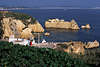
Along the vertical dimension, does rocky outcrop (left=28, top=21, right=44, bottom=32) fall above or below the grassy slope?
below

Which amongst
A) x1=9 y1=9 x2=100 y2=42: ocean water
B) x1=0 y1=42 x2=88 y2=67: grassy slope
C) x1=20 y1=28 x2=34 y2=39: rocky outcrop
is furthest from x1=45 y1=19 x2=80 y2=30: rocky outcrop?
x1=0 y1=42 x2=88 y2=67: grassy slope

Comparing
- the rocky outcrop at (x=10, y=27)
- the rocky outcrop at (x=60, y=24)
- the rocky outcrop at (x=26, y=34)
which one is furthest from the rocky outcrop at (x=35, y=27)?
the rocky outcrop at (x=60, y=24)

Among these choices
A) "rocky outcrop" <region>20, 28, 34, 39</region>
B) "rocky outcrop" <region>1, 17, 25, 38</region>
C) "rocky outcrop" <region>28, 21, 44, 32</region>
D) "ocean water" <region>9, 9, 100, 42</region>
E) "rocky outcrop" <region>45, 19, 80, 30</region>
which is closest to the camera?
"rocky outcrop" <region>1, 17, 25, 38</region>

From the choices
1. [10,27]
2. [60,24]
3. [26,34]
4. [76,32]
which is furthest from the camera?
[60,24]

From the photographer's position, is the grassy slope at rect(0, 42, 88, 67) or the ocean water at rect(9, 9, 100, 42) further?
the ocean water at rect(9, 9, 100, 42)

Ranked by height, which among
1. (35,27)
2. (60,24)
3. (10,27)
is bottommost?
(35,27)

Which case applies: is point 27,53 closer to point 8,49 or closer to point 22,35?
point 8,49

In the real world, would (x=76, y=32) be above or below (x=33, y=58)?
below

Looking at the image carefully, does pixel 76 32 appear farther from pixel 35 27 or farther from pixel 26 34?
pixel 26 34

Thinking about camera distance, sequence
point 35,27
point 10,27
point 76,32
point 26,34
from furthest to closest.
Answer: point 76,32 < point 35,27 < point 26,34 < point 10,27

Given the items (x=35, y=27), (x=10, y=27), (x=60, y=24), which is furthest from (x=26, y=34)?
(x=60, y=24)

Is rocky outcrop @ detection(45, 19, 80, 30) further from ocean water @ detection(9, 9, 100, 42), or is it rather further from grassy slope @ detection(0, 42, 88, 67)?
grassy slope @ detection(0, 42, 88, 67)

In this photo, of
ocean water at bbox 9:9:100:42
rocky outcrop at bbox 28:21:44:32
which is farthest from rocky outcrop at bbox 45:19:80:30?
rocky outcrop at bbox 28:21:44:32

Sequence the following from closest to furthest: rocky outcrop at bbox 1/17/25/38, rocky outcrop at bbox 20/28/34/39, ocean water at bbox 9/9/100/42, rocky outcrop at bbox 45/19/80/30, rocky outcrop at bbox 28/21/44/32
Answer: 1. rocky outcrop at bbox 1/17/25/38
2. rocky outcrop at bbox 20/28/34/39
3. ocean water at bbox 9/9/100/42
4. rocky outcrop at bbox 28/21/44/32
5. rocky outcrop at bbox 45/19/80/30
